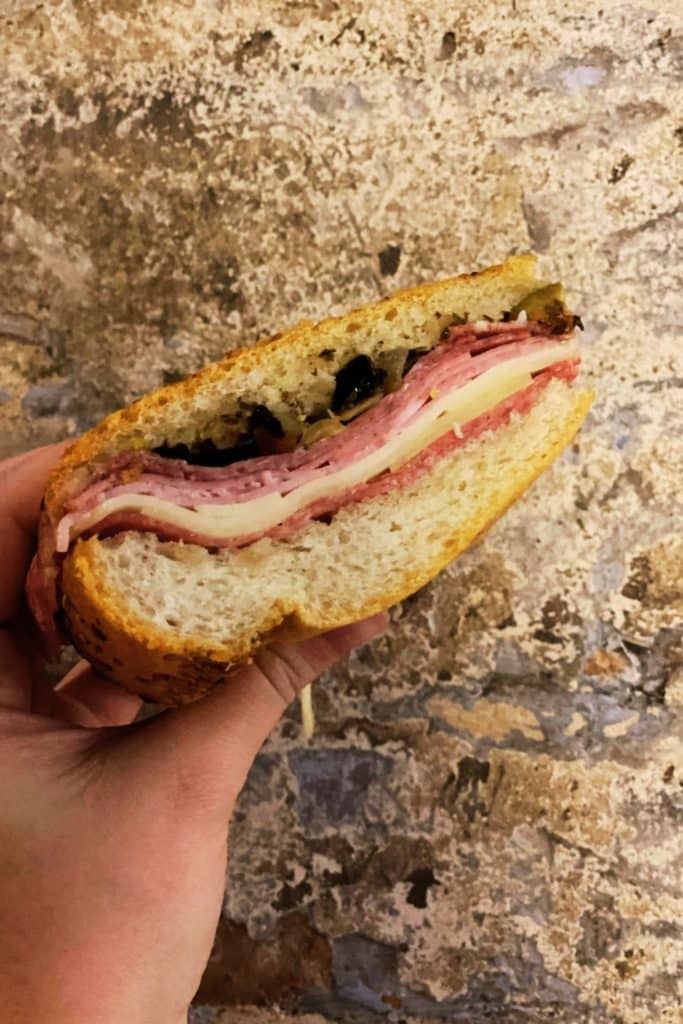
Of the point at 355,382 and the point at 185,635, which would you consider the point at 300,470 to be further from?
the point at 185,635

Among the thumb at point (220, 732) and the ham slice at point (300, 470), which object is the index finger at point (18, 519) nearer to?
the ham slice at point (300, 470)

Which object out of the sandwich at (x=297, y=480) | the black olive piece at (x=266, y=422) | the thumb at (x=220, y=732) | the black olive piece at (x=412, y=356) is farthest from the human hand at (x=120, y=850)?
the black olive piece at (x=412, y=356)

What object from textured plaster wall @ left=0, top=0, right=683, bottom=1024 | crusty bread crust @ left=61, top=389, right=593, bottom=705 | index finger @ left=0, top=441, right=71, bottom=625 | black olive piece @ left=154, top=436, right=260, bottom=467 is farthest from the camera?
textured plaster wall @ left=0, top=0, right=683, bottom=1024

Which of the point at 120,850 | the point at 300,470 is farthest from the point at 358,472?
the point at 120,850

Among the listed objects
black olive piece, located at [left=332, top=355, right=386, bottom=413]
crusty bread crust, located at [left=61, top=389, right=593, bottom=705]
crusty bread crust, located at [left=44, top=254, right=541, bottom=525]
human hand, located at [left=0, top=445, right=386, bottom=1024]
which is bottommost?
human hand, located at [left=0, top=445, right=386, bottom=1024]

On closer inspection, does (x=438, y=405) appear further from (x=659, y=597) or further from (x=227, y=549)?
(x=659, y=597)

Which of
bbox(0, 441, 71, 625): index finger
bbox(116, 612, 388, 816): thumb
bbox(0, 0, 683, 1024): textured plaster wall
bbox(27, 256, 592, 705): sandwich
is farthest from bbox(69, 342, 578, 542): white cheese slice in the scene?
bbox(0, 0, 683, 1024): textured plaster wall

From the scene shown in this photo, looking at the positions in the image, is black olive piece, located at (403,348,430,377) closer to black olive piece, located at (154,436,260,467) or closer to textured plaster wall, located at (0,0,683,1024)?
black olive piece, located at (154,436,260,467)
